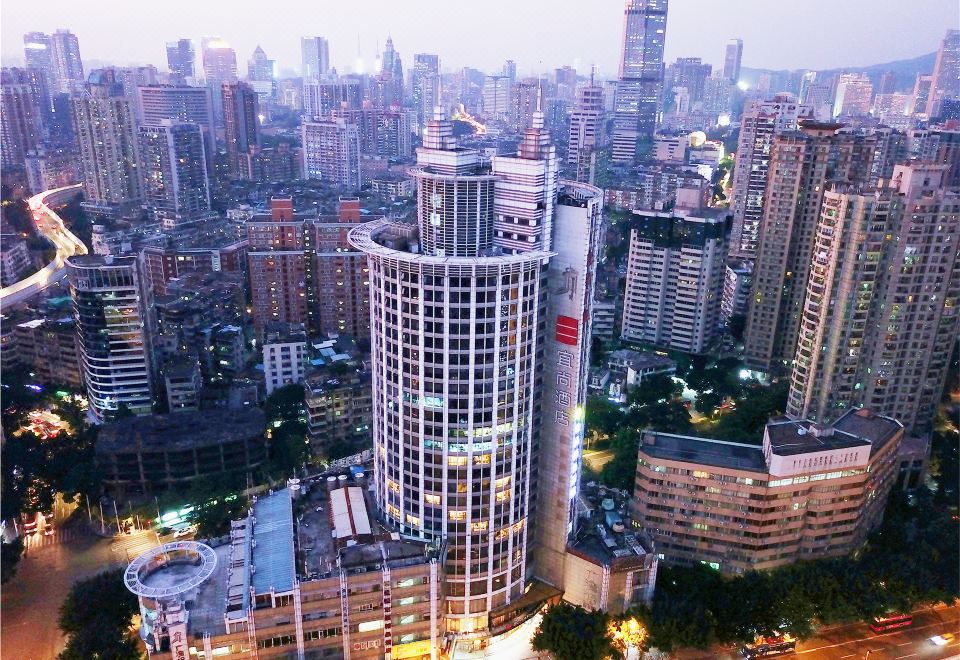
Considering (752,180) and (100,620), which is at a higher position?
(752,180)

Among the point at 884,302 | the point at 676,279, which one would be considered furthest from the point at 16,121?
the point at 884,302

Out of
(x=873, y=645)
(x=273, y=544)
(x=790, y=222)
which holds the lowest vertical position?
(x=873, y=645)

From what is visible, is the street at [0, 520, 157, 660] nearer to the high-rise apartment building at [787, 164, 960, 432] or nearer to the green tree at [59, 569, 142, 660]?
the green tree at [59, 569, 142, 660]

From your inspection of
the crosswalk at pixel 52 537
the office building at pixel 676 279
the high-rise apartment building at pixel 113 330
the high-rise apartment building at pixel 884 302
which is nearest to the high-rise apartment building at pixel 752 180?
the office building at pixel 676 279

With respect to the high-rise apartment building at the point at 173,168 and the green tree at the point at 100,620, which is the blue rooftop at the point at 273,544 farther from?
the high-rise apartment building at the point at 173,168

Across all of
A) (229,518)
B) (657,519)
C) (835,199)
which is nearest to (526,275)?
(657,519)

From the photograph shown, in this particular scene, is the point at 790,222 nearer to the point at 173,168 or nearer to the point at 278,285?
the point at 278,285
